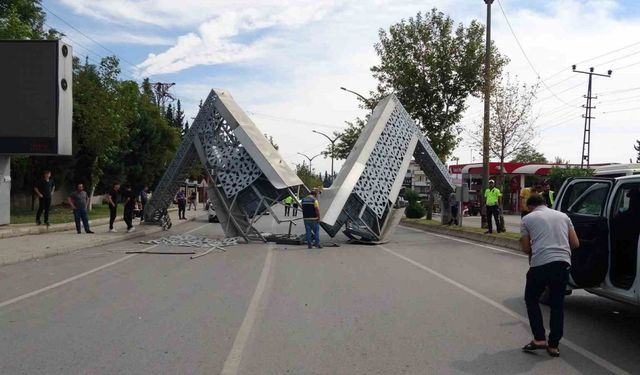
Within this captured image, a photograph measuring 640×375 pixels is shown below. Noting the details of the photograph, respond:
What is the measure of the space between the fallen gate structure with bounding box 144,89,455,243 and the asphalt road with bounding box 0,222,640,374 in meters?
5.95

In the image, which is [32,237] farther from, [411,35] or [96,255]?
[411,35]

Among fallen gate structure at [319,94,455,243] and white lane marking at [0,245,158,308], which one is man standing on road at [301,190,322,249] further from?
white lane marking at [0,245,158,308]

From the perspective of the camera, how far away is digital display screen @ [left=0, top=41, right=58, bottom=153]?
1858 centimetres

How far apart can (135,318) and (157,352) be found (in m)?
1.75

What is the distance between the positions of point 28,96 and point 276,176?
8.18 metres

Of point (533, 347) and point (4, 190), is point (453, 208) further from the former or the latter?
point (533, 347)

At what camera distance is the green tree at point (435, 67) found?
29859 mm

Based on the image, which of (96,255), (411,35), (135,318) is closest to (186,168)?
(96,255)

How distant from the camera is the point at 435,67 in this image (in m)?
29.9

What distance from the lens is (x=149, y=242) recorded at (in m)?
18.8

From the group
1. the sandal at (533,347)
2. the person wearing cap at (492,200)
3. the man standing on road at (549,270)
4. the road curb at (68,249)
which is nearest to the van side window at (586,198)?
the man standing on road at (549,270)

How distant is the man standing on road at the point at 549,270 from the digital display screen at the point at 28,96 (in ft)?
53.6

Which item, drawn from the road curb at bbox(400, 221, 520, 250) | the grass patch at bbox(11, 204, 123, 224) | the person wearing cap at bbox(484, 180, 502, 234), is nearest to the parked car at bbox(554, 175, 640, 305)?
the road curb at bbox(400, 221, 520, 250)

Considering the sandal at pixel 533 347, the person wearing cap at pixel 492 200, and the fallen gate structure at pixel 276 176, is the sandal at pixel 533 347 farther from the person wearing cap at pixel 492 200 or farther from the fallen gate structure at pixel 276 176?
the person wearing cap at pixel 492 200
